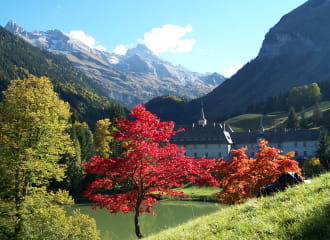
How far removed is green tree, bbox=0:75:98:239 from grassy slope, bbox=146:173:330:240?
492 inches

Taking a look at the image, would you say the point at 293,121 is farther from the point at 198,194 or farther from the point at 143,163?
the point at 143,163

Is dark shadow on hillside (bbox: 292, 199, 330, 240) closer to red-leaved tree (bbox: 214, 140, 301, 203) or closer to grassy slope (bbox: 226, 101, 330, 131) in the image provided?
red-leaved tree (bbox: 214, 140, 301, 203)

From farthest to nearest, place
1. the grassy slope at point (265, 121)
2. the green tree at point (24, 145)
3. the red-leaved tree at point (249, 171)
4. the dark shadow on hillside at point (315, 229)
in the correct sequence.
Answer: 1. the grassy slope at point (265, 121)
2. the red-leaved tree at point (249, 171)
3. the green tree at point (24, 145)
4. the dark shadow on hillside at point (315, 229)

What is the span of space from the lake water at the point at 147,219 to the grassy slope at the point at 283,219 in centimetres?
2550

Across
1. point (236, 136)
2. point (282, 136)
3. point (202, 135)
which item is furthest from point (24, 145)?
point (236, 136)

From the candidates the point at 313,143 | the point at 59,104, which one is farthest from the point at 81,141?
the point at 313,143

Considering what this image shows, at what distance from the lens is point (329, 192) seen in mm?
8555

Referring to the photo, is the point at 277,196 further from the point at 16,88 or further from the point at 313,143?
→ the point at 313,143

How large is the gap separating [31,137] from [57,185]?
175 feet

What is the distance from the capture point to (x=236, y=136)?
108 meters

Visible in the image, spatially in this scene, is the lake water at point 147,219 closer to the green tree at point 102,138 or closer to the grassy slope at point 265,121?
the green tree at point 102,138

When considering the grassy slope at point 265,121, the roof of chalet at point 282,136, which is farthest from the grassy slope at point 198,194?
the grassy slope at point 265,121

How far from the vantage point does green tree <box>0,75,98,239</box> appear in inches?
699

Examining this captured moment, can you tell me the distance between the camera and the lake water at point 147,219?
38947 millimetres
